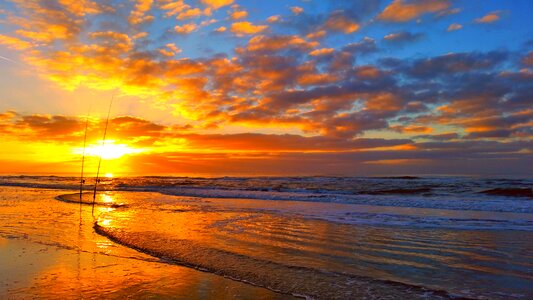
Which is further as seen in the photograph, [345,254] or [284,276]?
[345,254]

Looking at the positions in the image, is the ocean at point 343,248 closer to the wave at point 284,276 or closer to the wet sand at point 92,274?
the wave at point 284,276

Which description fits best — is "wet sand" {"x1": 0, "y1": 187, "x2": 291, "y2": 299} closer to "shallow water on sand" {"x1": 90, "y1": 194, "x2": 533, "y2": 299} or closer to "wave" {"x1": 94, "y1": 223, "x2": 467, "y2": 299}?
"wave" {"x1": 94, "y1": 223, "x2": 467, "y2": 299}

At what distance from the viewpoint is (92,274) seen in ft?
23.6

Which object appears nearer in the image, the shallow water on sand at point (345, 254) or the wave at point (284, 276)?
the wave at point (284, 276)

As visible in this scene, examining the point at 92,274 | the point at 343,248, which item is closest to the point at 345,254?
the point at 343,248

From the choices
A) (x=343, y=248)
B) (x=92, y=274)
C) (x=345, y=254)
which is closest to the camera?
(x=92, y=274)

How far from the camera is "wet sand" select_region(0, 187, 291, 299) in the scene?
6.16 meters

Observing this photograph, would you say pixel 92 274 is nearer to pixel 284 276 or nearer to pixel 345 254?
pixel 284 276

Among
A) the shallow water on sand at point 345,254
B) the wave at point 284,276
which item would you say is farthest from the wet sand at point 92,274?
the shallow water on sand at point 345,254

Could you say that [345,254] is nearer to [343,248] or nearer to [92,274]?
[343,248]

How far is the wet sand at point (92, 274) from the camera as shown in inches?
243

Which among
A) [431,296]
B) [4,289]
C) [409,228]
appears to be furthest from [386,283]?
[409,228]

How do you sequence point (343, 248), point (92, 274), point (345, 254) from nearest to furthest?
point (92, 274)
point (345, 254)
point (343, 248)

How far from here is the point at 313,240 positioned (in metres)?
11.0
